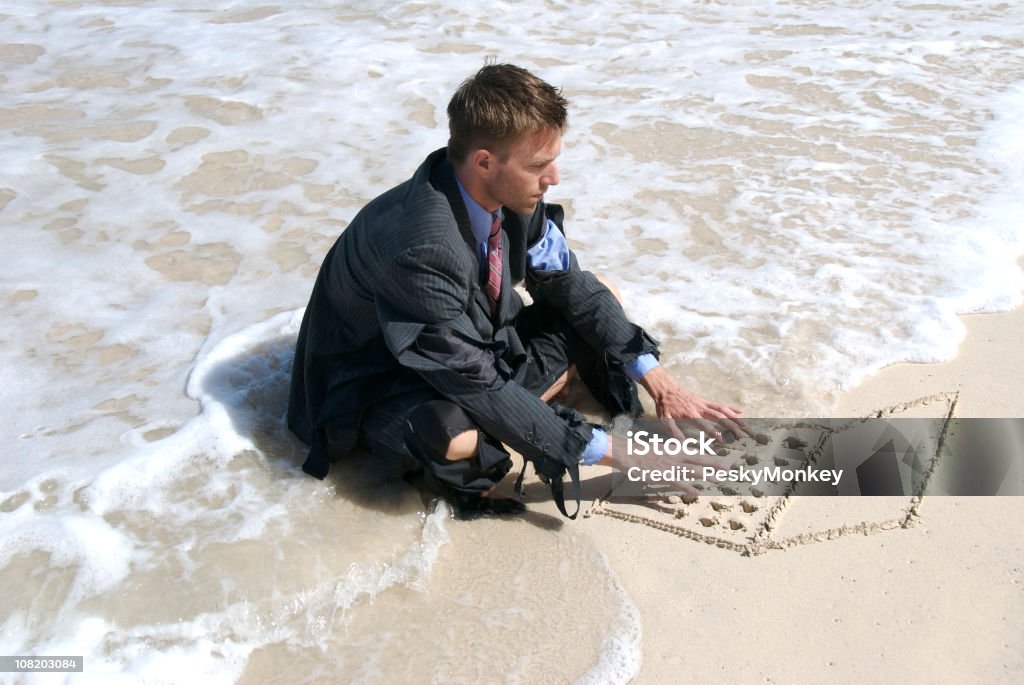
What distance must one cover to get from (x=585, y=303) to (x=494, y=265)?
39 centimetres

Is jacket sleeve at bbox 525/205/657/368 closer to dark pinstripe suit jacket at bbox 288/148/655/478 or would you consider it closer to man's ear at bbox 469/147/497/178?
dark pinstripe suit jacket at bbox 288/148/655/478

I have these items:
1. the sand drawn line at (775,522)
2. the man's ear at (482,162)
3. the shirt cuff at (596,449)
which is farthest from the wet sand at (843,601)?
the man's ear at (482,162)

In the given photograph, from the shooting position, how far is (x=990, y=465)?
104 inches

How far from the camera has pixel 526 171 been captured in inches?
91.2

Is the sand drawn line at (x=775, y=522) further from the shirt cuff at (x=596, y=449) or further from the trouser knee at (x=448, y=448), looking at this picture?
the trouser knee at (x=448, y=448)

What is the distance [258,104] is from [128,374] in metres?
2.82

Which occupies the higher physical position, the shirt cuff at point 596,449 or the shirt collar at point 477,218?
the shirt collar at point 477,218

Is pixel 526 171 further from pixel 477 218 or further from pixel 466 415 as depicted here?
pixel 466 415

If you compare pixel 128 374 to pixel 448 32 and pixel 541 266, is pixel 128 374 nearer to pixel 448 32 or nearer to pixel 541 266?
pixel 541 266

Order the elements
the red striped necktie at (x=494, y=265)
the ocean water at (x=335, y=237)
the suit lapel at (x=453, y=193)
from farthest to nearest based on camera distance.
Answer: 1. the red striped necktie at (x=494, y=265)
2. the suit lapel at (x=453, y=193)
3. the ocean water at (x=335, y=237)

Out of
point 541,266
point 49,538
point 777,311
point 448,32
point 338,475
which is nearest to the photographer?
point 49,538

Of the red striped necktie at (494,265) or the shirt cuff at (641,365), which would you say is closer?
the red striped necktie at (494,265)

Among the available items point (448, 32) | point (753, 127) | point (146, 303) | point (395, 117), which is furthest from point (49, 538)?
point (448, 32)

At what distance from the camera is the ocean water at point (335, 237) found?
2217mm
